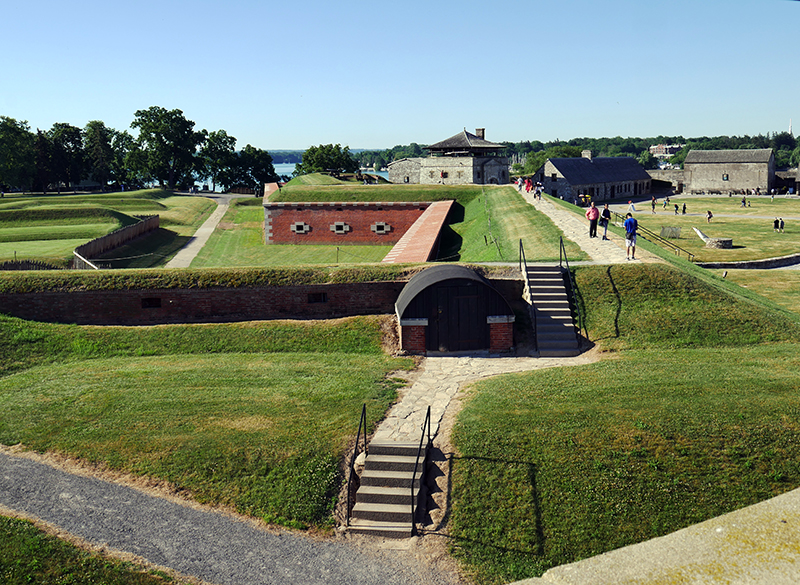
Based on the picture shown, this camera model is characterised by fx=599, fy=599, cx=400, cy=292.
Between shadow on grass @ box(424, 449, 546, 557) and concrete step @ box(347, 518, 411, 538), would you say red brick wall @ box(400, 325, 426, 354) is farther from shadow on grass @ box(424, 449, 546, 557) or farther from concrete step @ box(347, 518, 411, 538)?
concrete step @ box(347, 518, 411, 538)

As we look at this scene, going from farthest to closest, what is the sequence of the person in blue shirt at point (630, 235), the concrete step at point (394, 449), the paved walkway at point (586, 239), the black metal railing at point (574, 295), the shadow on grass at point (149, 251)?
the shadow on grass at point (149, 251), the paved walkway at point (586, 239), the person in blue shirt at point (630, 235), the black metal railing at point (574, 295), the concrete step at point (394, 449)

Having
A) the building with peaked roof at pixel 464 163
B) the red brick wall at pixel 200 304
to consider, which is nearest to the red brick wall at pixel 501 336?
the red brick wall at pixel 200 304

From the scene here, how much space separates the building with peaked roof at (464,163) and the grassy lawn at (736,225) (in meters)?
13.2

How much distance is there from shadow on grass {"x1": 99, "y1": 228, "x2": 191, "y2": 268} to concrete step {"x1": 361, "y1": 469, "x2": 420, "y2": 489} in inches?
894

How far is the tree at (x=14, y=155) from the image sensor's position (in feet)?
197

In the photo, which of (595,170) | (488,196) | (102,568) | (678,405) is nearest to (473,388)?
(678,405)

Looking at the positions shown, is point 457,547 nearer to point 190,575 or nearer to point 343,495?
point 343,495

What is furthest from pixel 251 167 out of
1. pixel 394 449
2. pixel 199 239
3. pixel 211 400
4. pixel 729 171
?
pixel 394 449

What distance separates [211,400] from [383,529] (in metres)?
5.06

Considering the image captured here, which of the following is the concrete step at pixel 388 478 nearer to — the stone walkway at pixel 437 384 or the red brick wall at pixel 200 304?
the stone walkway at pixel 437 384

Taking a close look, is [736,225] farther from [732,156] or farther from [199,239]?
[732,156]

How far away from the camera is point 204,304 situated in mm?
16922

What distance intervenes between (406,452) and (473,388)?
10.1 feet

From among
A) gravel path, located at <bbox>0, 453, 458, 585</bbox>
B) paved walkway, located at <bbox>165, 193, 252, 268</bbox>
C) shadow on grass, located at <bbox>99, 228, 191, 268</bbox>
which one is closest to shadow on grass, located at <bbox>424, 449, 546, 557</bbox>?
gravel path, located at <bbox>0, 453, 458, 585</bbox>
